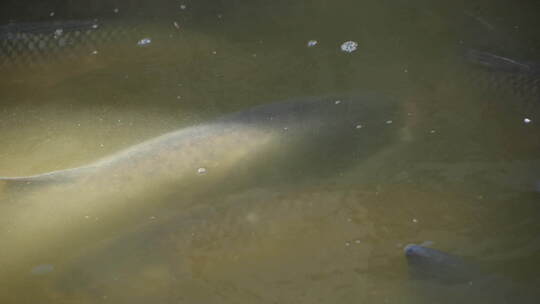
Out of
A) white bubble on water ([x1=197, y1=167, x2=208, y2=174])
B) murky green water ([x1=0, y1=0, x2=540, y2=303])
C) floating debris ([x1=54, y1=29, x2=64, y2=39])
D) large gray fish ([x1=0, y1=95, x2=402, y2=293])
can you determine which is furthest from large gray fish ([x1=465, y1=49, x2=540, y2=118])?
floating debris ([x1=54, y1=29, x2=64, y2=39])

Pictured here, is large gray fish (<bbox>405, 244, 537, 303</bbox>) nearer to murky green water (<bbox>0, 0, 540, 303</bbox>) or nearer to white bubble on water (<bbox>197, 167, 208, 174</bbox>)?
murky green water (<bbox>0, 0, 540, 303</bbox>)

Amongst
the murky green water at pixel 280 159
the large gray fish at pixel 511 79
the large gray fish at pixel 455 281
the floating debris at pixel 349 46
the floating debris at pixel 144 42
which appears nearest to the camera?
the large gray fish at pixel 455 281

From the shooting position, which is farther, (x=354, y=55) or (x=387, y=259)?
(x=354, y=55)

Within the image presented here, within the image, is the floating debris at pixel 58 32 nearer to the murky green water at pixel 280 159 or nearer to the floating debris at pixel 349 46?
the murky green water at pixel 280 159

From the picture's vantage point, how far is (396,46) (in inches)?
73.5

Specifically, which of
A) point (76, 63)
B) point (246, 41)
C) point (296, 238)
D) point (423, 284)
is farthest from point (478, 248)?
point (76, 63)

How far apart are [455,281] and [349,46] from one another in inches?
34.5

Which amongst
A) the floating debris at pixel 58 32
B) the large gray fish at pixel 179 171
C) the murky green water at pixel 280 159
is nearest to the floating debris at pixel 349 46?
the murky green water at pixel 280 159

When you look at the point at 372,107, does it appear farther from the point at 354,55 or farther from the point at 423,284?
the point at 423,284

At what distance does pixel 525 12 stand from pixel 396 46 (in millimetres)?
429

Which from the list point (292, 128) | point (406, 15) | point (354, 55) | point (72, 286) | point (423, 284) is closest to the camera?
point (423, 284)

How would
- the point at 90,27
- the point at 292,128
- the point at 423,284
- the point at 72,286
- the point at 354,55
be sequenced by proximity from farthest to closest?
1. the point at 90,27
2. the point at 354,55
3. the point at 292,128
4. the point at 72,286
5. the point at 423,284

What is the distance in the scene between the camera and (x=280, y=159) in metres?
1.60

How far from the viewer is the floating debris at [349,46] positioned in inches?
74.0
